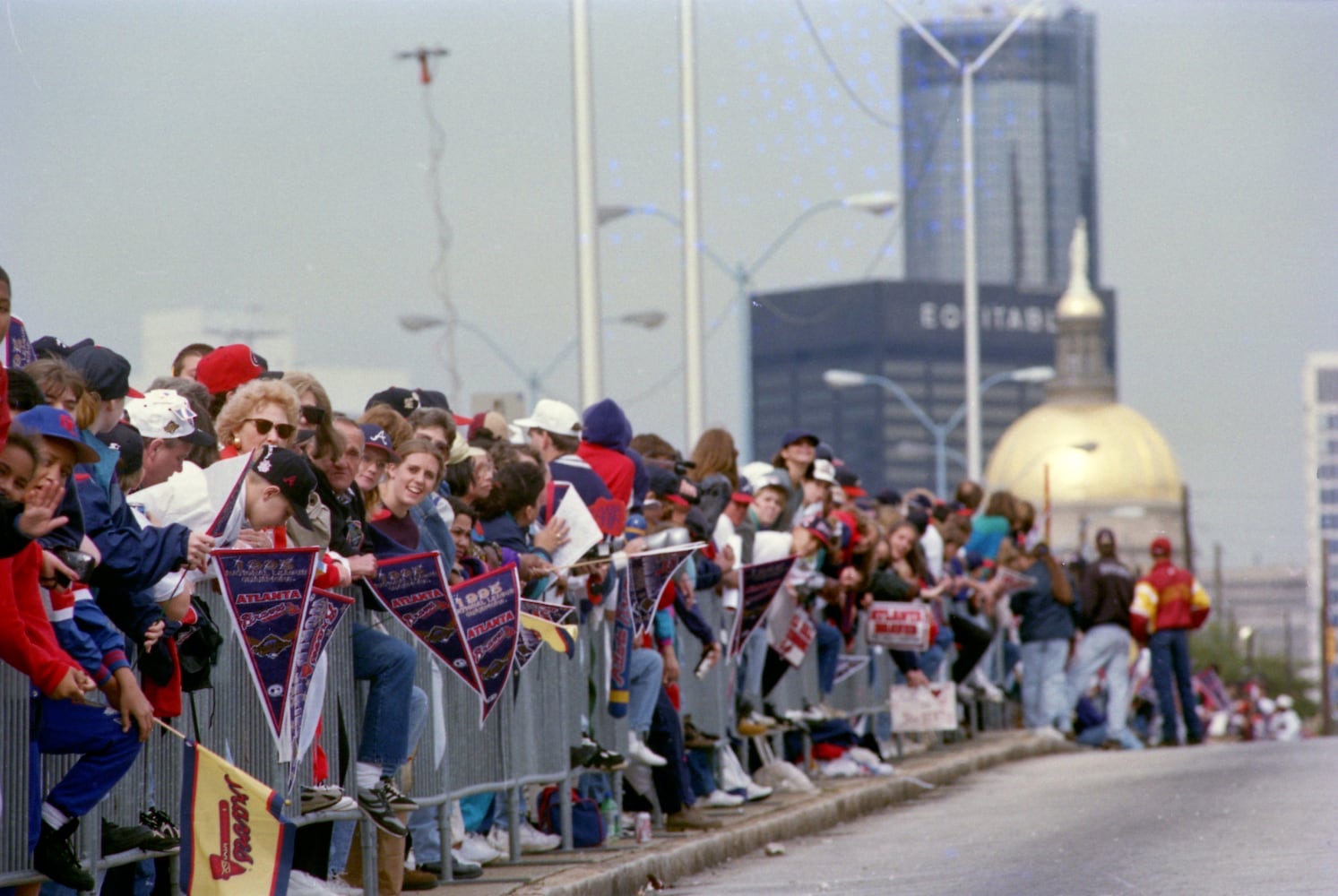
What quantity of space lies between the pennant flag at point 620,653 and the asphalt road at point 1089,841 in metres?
0.85

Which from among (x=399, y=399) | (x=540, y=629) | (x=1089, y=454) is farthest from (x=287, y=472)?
(x=1089, y=454)

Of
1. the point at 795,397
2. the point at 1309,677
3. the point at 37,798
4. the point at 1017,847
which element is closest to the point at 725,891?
the point at 1017,847

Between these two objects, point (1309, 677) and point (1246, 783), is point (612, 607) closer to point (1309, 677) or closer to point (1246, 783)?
point (1246, 783)

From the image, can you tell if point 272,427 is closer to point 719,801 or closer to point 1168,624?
point 719,801

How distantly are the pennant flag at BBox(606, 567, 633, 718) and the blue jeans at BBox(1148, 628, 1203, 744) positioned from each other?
12798mm

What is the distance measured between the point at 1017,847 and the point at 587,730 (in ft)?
6.97

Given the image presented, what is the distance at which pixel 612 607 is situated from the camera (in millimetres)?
10891

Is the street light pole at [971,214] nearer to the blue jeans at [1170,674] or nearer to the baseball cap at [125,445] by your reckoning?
the blue jeans at [1170,674]

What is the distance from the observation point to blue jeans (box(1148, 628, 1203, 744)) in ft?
75.4

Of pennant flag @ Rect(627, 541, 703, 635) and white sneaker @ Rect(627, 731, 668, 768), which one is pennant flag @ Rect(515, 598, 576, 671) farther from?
white sneaker @ Rect(627, 731, 668, 768)

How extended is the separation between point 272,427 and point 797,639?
22.2ft

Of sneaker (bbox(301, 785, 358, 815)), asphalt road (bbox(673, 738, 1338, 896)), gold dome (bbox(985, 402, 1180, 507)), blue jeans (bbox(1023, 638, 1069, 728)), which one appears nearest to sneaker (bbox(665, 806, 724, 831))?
asphalt road (bbox(673, 738, 1338, 896))

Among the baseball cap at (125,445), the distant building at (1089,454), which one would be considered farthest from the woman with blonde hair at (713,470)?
the distant building at (1089,454)

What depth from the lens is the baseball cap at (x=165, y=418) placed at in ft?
25.0
